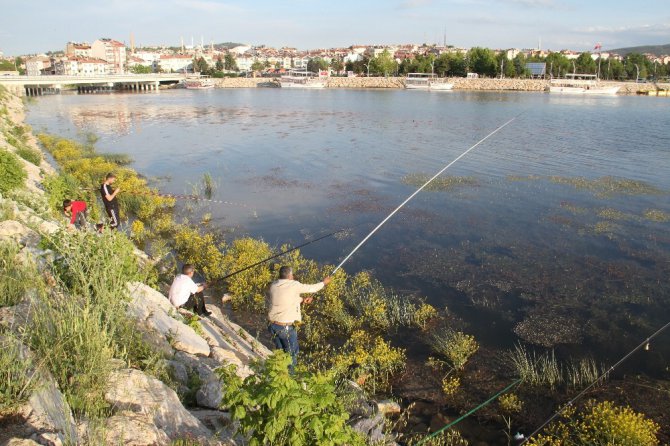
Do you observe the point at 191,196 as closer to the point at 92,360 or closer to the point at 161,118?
the point at 92,360

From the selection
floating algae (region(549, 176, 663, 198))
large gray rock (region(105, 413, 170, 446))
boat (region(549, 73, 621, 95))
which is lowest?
floating algae (region(549, 176, 663, 198))

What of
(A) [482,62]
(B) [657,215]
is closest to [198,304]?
(B) [657,215]

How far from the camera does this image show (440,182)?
22016mm

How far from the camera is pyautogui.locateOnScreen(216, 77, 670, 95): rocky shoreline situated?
108750 mm

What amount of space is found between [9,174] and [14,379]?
1083 centimetres

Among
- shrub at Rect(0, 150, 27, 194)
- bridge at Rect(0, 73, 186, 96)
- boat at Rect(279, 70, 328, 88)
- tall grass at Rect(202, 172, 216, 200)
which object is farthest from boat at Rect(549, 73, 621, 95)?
shrub at Rect(0, 150, 27, 194)

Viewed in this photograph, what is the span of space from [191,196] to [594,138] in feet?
97.8

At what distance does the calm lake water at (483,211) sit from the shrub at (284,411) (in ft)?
20.9

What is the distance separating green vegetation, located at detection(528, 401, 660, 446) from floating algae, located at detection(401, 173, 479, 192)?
14467mm

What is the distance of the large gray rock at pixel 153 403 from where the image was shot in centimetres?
420

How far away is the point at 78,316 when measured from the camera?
4598mm

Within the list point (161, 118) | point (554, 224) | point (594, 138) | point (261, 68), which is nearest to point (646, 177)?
point (554, 224)

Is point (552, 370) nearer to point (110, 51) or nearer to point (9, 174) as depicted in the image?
point (9, 174)

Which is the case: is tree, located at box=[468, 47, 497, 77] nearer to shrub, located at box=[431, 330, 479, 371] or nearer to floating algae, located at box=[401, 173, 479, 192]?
floating algae, located at box=[401, 173, 479, 192]
